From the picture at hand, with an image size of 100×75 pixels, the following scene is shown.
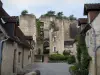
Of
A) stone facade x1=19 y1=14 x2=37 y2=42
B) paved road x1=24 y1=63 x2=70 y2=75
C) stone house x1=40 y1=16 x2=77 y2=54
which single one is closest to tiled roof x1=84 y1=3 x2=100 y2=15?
paved road x1=24 y1=63 x2=70 y2=75

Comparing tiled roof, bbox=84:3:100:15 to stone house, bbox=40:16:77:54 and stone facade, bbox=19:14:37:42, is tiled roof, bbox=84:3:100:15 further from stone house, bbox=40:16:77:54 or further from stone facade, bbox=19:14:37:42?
stone house, bbox=40:16:77:54

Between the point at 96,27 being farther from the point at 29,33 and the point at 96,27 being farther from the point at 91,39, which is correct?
the point at 29,33

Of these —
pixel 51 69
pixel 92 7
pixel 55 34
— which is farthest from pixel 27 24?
pixel 92 7

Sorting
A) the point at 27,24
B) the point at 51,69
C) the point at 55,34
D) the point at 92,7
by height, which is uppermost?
the point at 27,24

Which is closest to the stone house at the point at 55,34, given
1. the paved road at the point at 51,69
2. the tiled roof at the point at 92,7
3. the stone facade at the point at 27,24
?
the stone facade at the point at 27,24

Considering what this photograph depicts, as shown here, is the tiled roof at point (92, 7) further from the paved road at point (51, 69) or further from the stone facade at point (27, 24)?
the stone facade at point (27, 24)

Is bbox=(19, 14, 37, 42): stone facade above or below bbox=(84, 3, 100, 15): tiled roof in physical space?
above

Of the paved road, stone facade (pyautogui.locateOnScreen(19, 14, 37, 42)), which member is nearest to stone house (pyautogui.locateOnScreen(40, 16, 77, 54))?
stone facade (pyautogui.locateOnScreen(19, 14, 37, 42))

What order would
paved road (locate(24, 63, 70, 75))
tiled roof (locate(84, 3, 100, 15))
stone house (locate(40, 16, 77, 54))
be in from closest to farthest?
tiled roof (locate(84, 3, 100, 15)) → paved road (locate(24, 63, 70, 75)) → stone house (locate(40, 16, 77, 54))

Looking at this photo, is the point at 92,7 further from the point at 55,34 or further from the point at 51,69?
the point at 55,34

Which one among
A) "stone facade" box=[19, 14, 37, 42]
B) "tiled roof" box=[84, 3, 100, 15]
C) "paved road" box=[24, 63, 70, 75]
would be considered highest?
"stone facade" box=[19, 14, 37, 42]

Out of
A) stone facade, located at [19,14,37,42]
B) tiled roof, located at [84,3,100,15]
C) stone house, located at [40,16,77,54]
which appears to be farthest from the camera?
stone house, located at [40,16,77,54]

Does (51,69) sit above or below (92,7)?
below

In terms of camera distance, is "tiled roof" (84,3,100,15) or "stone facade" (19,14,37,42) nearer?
"tiled roof" (84,3,100,15)
